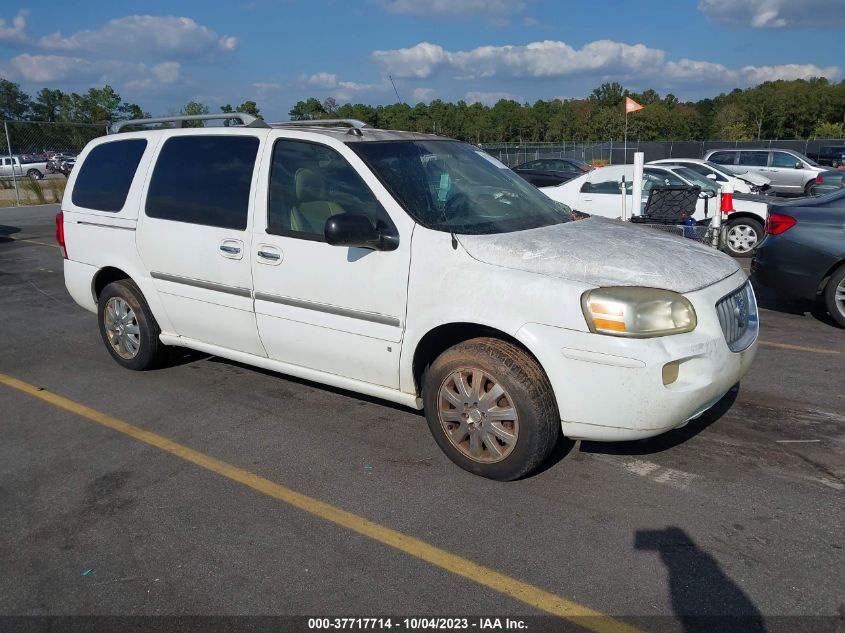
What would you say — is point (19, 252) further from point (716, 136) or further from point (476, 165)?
point (716, 136)

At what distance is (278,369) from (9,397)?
229cm

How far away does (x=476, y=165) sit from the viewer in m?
4.94

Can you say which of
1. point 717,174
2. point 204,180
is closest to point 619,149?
point 717,174

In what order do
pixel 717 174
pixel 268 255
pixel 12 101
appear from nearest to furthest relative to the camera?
pixel 268 255 → pixel 717 174 → pixel 12 101

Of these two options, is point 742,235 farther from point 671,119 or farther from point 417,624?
point 671,119

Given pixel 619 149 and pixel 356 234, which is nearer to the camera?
pixel 356 234

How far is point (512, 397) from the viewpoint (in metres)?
3.72

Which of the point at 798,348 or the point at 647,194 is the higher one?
the point at 647,194

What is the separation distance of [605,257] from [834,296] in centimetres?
445

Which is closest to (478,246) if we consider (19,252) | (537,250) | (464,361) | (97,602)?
(537,250)

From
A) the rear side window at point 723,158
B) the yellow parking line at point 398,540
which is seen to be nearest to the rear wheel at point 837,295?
the yellow parking line at point 398,540

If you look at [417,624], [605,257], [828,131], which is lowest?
[417,624]

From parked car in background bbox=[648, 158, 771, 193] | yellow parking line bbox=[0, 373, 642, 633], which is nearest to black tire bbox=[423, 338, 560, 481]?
yellow parking line bbox=[0, 373, 642, 633]

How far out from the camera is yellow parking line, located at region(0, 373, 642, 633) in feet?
9.44
